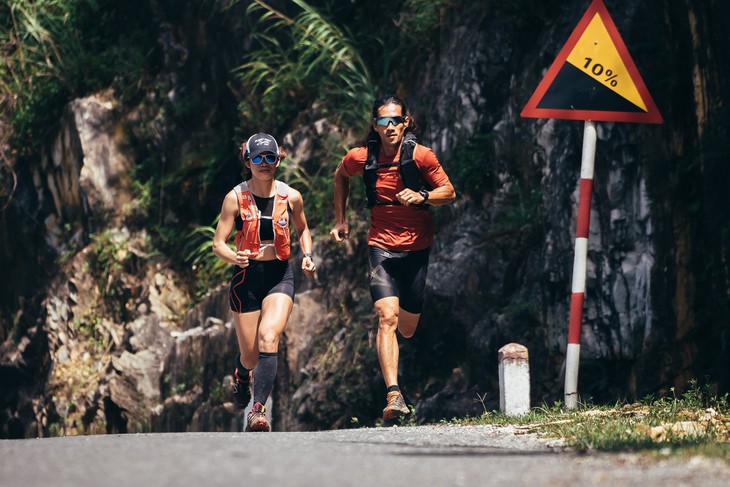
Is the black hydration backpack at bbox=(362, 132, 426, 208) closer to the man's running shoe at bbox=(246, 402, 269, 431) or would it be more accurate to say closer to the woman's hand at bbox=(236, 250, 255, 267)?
the woman's hand at bbox=(236, 250, 255, 267)

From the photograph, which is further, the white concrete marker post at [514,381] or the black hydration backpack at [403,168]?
the black hydration backpack at [403,168]

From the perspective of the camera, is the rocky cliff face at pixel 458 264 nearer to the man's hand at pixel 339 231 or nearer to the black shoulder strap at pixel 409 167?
the black shoulder strap at pixel 409 167

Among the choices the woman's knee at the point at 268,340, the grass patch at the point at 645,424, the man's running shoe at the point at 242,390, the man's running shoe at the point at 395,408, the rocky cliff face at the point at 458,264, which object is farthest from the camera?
the man's running shoe at the point at 242,390

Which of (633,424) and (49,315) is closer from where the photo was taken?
(633,424)

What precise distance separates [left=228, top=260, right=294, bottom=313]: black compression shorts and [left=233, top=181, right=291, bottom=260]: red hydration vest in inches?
4.2

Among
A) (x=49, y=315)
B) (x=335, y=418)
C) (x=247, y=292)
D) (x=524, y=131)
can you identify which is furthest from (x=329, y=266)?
(x=49, y=315)

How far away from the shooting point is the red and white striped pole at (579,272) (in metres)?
9.02

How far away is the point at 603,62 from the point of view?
355 inches

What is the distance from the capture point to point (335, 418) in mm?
12258

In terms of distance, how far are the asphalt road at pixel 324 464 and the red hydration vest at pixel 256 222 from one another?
2278 mm

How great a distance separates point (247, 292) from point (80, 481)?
4.22 m

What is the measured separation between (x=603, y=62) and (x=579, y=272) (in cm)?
140

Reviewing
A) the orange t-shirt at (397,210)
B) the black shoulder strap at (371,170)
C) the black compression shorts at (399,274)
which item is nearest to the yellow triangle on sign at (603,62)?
the orange t-shirt at (397,210)

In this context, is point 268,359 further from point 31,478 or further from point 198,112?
point 198,112
